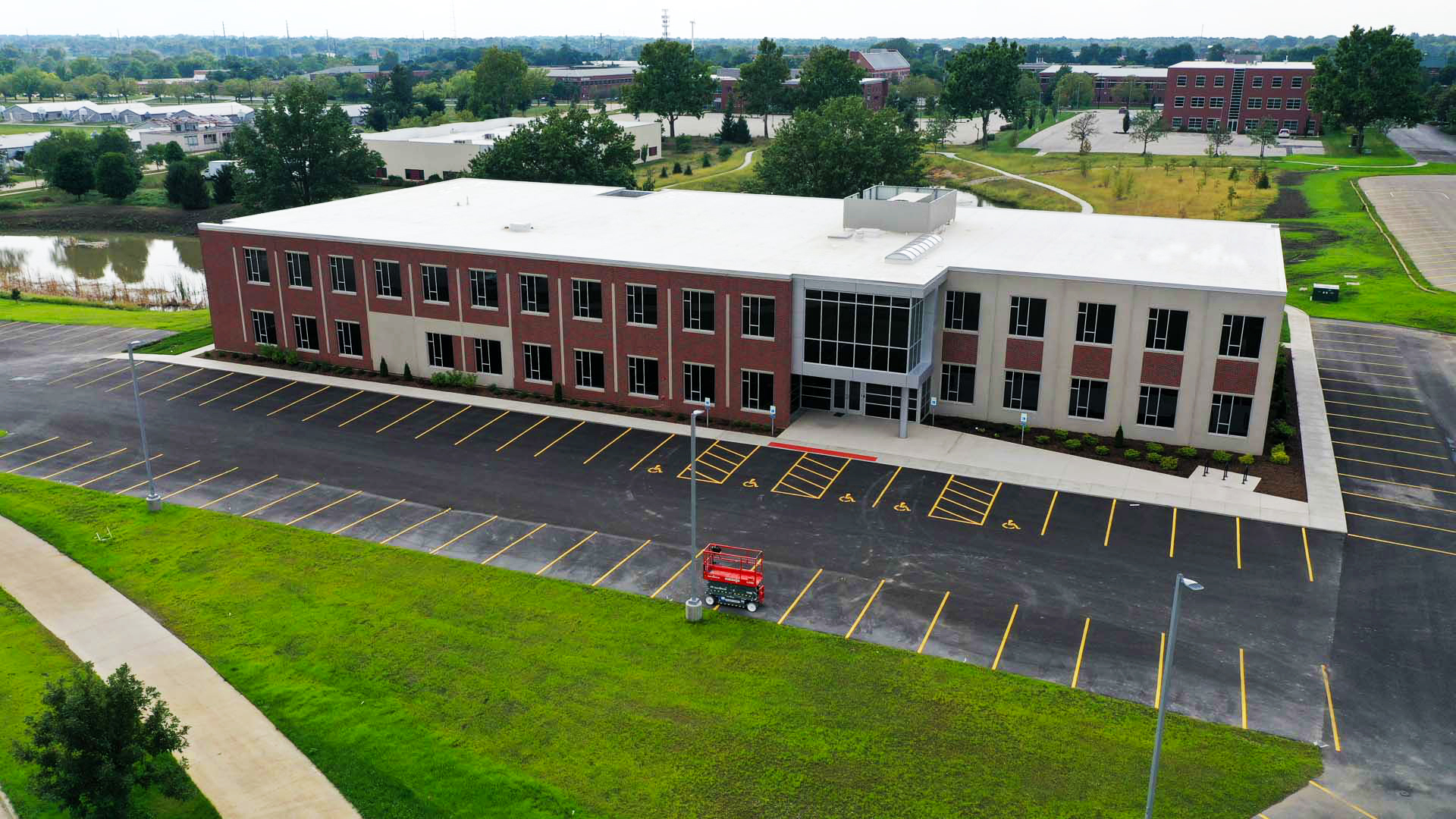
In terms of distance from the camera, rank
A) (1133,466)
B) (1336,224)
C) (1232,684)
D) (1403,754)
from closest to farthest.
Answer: (1403,754) < (1232,684) < (1133,466) < (1336,224)

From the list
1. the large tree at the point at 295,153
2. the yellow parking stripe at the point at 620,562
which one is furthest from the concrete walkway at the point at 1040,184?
the yellow parking stripe at the point at 620,562

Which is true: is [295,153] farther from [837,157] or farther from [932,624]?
[932,624]

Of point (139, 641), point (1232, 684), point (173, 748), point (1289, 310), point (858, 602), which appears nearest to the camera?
point (173, 748)

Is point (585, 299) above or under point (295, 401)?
above

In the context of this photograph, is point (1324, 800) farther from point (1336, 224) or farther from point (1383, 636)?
point (1336, 224)

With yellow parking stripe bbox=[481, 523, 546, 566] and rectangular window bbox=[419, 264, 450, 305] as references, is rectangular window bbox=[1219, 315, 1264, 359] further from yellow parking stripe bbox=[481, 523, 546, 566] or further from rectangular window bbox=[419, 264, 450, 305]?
rectangular window bbox=[419, 264, 450, 305]

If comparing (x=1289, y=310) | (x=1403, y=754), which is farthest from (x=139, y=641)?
(x=1289, y=310)

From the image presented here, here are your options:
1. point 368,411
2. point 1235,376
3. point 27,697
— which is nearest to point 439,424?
point 368,411
